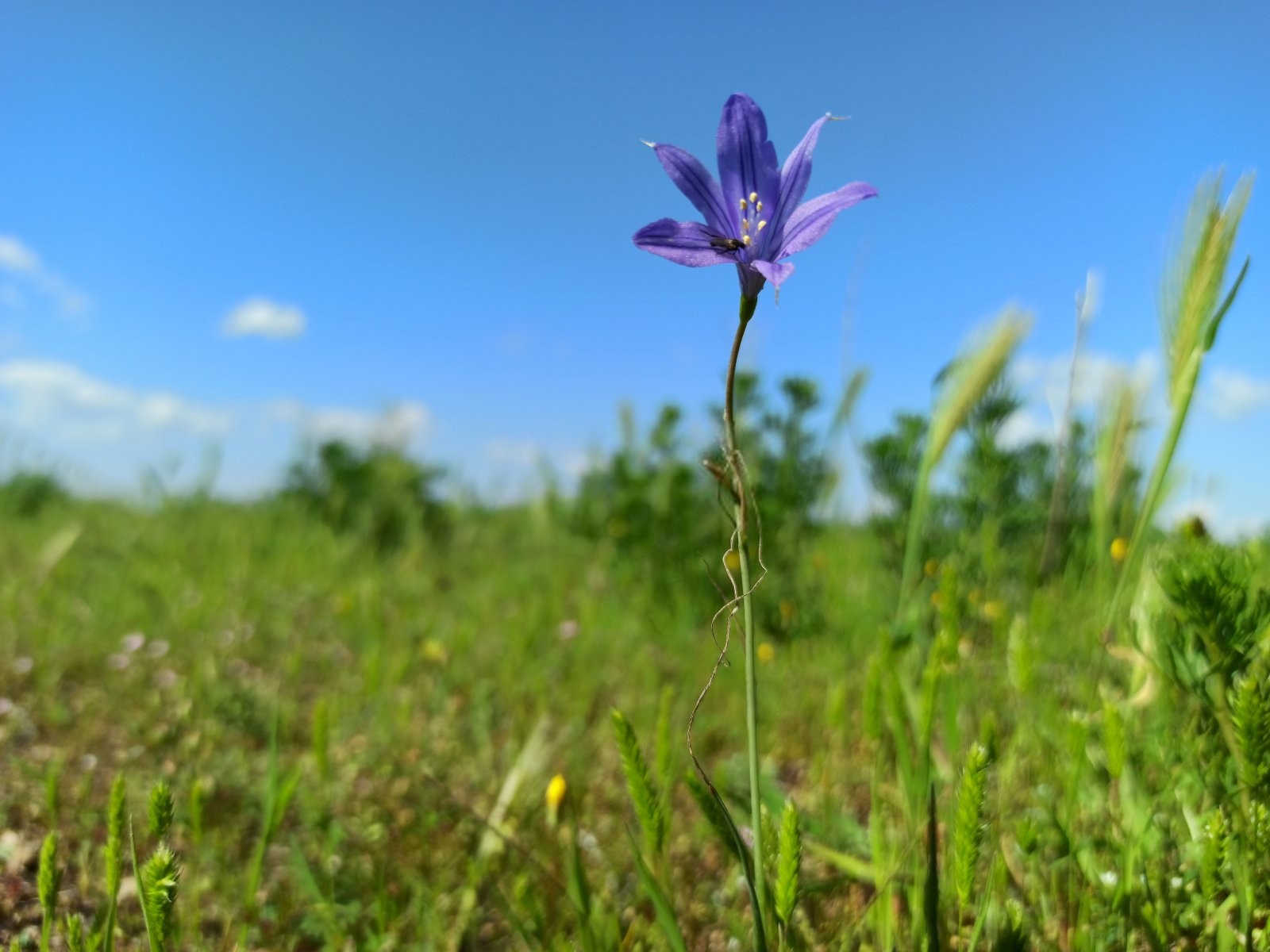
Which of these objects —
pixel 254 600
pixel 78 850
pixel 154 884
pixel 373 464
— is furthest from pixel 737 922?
pixel 373 464

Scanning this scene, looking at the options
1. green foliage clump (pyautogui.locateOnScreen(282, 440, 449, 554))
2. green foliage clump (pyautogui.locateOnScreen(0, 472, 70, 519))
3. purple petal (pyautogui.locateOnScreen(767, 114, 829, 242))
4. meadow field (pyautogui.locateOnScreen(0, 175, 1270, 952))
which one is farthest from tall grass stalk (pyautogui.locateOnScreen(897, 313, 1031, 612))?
green foliage clump (pyautogui.locateOnScreen(0, 472, 70, 519))

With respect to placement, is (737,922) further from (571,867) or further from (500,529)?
(500,529)

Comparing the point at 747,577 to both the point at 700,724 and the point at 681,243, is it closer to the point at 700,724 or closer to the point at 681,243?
the point at 681,243

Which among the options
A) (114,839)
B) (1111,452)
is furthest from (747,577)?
(1111,452)

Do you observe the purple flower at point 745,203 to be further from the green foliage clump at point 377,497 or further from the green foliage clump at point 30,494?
the green foliage clump at point 30,494

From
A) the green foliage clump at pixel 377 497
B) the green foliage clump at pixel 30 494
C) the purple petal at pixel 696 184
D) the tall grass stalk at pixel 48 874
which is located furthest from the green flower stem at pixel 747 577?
the green foliage clump at pixel 30 494
